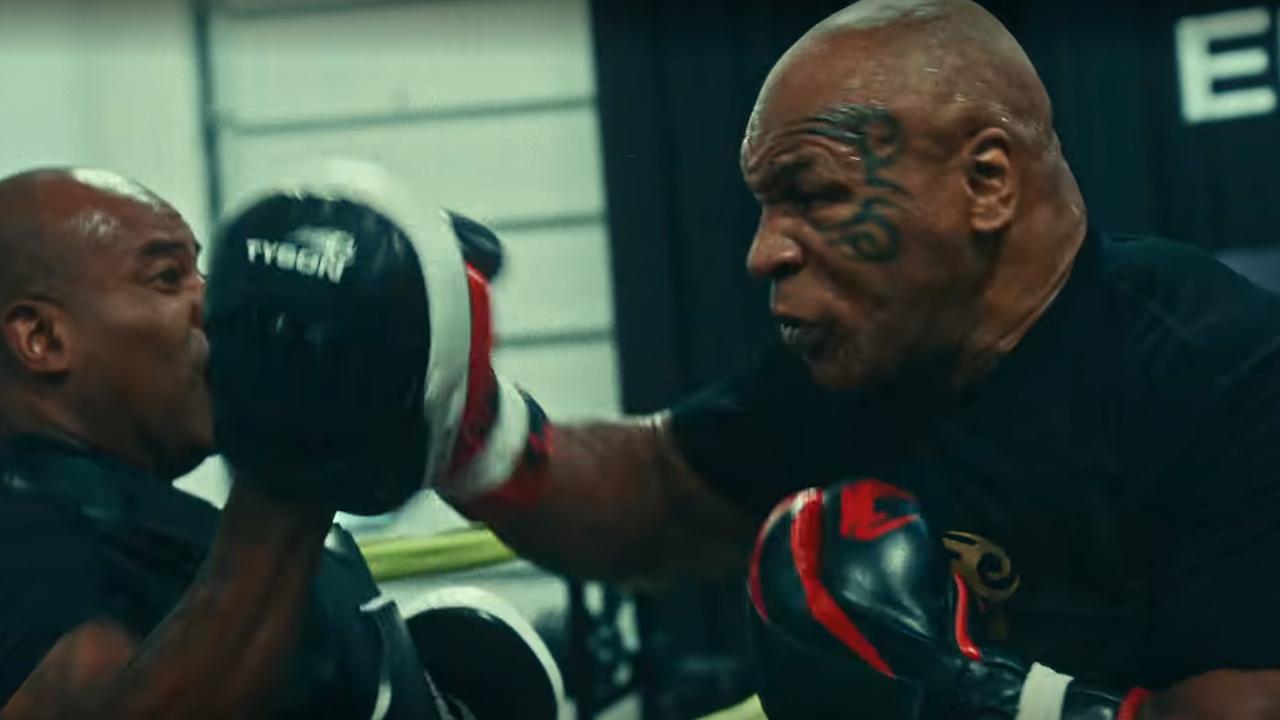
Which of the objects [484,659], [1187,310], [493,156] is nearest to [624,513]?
[484,659]

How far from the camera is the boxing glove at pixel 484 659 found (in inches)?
50.5

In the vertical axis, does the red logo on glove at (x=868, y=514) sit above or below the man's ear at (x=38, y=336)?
below

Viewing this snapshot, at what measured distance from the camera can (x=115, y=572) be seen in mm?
1067

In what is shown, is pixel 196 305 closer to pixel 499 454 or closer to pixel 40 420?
pixel 40 420

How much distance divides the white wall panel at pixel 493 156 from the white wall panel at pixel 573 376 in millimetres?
181

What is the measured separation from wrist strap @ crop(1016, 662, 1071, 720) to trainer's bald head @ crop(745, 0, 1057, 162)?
1.34 ft

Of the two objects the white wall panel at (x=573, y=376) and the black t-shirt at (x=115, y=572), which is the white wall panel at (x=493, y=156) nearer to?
the white wall panel at (x=573, y=376)

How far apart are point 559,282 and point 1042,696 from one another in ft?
3.49

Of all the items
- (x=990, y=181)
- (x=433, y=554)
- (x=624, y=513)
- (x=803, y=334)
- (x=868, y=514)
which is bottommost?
(x=433, y=554)

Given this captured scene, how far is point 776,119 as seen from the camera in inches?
46.8

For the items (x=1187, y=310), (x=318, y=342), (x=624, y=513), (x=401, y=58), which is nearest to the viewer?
(x=318, y=342)

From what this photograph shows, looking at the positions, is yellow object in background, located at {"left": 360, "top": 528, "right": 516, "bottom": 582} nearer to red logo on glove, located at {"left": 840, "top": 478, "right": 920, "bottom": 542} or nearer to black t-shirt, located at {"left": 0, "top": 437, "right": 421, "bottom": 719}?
black t-shirt, located at {"left": 0, "top": 437, "right": 421, "bottom": 719}

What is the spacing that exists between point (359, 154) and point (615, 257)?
378 millimetres

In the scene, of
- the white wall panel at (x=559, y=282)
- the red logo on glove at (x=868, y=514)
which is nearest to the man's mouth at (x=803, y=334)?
the red logo on glove at (x=868, y=514)
